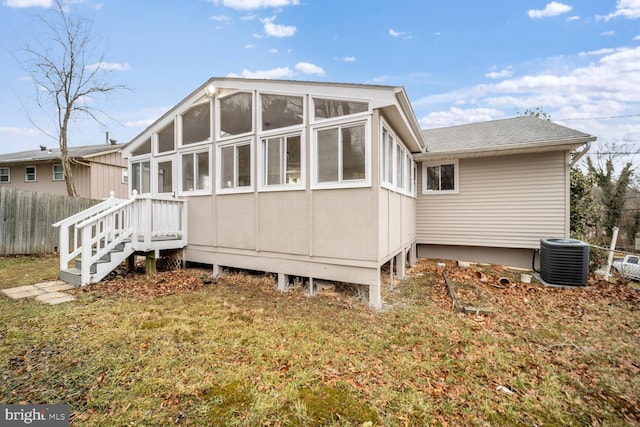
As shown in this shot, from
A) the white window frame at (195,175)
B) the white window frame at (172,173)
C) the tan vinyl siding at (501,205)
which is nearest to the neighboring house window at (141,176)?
the white window frame at (172,173)

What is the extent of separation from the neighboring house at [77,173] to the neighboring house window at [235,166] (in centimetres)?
1262

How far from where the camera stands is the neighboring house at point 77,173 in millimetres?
14820

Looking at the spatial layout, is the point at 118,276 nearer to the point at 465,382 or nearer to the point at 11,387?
the point at 11,387

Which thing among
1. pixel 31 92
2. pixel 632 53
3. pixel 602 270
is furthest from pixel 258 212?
pixel 632 53

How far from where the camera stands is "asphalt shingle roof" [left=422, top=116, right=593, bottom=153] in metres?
7.46

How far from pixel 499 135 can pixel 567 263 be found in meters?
4.42

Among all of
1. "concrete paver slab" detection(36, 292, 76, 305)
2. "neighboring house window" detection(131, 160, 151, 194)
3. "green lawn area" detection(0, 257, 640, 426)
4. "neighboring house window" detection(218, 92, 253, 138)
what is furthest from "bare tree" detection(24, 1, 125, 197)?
"green lawn area" detection(0, 257, 640, 426)

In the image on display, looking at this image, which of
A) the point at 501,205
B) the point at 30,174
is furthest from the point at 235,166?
the point at 30,174

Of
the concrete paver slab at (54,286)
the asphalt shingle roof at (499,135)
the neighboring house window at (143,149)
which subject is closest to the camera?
the concrete paver slab at (54,286)

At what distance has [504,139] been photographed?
26.7 feet

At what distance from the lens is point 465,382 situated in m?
2.78

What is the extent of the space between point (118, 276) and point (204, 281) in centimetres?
215

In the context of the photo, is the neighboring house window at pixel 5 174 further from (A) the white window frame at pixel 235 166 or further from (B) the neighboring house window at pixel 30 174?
(A) the white window frame at pixel 235 166

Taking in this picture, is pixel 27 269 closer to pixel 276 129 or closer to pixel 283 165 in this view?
pixel 283 165
